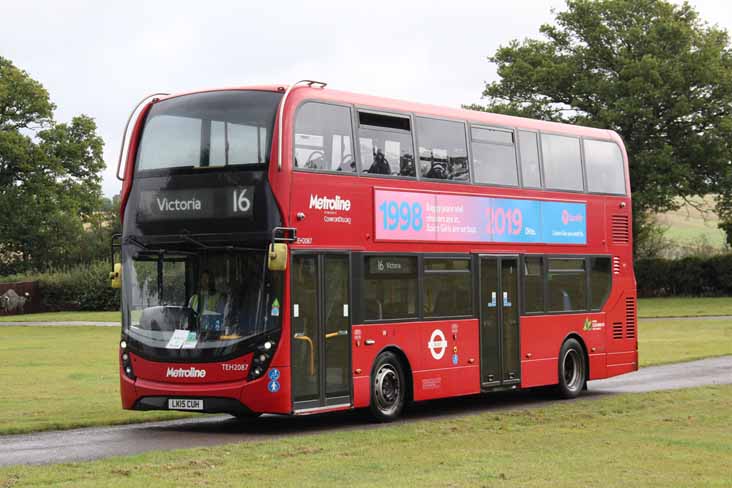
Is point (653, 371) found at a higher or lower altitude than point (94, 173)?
lower

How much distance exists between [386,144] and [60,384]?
9.62m

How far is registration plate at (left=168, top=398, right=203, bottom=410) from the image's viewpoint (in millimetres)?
16203

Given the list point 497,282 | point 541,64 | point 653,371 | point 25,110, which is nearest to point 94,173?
point 25,110

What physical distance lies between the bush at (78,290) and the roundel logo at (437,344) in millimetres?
53670

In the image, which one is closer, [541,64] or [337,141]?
[337,141]

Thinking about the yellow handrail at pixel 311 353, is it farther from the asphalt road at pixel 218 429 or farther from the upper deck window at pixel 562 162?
the upper deck window at pixel 562 162

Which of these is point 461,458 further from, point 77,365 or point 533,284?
point 77,365

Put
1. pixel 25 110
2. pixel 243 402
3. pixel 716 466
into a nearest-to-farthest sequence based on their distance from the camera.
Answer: pixel 716 466
pixel 243 402
pixel 25 110

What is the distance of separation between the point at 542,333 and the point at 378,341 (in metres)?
4.61

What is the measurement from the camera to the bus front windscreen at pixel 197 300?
16172mm

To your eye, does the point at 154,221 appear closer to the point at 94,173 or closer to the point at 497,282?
the point at 497,282

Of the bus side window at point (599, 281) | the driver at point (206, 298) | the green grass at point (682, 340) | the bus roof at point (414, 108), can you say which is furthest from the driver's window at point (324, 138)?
the green grass at point (682, 340)

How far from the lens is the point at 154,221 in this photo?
55.3 feet

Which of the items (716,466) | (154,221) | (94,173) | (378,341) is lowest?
(716,466)
